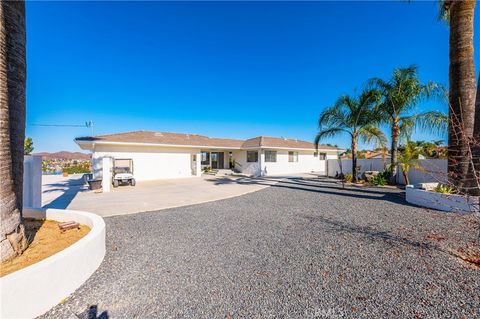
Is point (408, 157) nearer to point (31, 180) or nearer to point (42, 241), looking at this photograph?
point (42, 241)

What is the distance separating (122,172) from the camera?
1446 centimetres

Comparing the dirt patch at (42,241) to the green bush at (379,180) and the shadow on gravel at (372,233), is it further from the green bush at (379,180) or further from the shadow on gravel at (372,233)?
the green bush at (379,180)

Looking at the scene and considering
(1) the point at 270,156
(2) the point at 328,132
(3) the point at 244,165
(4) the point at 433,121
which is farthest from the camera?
(3) the point at 244,165

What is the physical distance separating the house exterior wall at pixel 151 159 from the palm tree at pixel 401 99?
1542 centimetres

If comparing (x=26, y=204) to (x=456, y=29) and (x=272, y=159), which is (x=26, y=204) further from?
(x=272, y=159)

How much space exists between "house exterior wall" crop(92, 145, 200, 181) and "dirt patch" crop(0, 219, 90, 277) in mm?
11783

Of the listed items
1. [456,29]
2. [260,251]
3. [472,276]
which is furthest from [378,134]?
[260,251]

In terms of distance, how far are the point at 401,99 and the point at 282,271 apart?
13.4 meters

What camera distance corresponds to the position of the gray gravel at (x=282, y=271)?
8.36ft

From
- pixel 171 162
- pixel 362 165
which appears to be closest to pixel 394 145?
pixel 362 165

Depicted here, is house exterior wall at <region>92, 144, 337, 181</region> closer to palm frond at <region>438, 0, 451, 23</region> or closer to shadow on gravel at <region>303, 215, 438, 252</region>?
palm frond at <region>438, 0, 451, 23</region>

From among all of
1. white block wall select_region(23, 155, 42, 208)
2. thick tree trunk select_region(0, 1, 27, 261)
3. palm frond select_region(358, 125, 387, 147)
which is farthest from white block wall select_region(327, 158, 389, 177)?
white block wall select_region(23, 155, 42, 208)

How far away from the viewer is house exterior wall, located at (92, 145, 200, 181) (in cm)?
1512

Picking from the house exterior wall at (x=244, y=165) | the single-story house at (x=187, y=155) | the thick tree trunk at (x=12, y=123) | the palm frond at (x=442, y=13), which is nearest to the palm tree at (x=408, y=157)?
the palm frond at (x=442, y=13)
